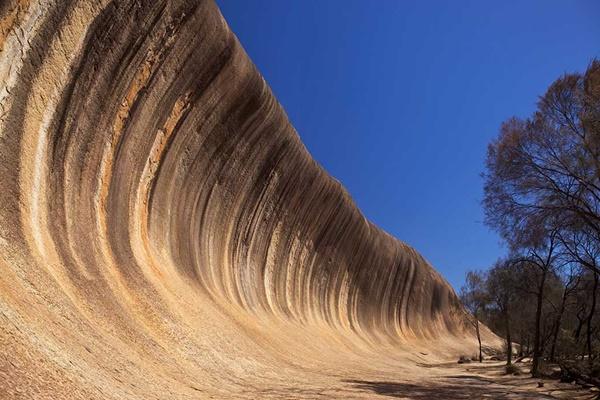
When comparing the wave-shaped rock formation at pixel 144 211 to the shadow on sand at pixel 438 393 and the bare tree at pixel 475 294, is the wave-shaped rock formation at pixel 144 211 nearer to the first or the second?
the shadow on sand at pixel 438 393

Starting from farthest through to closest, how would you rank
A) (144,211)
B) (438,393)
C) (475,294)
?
(475,294) < (438,393) < (144,211)

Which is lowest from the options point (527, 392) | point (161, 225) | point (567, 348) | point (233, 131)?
point (527, 392)

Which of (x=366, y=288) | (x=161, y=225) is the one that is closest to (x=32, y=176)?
(x=161, y=225)

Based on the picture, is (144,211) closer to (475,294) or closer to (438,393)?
(438,393)

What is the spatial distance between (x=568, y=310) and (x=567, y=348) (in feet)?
37.5

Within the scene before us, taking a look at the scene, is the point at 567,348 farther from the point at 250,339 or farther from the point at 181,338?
the point at 181,338

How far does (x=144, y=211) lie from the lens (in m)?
12.2

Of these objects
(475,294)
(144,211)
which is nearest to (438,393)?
(144,211)

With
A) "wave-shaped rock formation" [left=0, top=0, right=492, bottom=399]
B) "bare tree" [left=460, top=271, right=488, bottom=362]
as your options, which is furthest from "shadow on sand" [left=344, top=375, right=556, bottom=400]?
"bare tree" [left=460, top=271, right=488, bottom=362]

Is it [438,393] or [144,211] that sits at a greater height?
[144,211]

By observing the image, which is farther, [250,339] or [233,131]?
[233,131]

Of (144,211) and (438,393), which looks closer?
(144,211)

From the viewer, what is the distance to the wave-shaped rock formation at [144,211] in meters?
6.69

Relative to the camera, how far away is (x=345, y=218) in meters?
29.2
